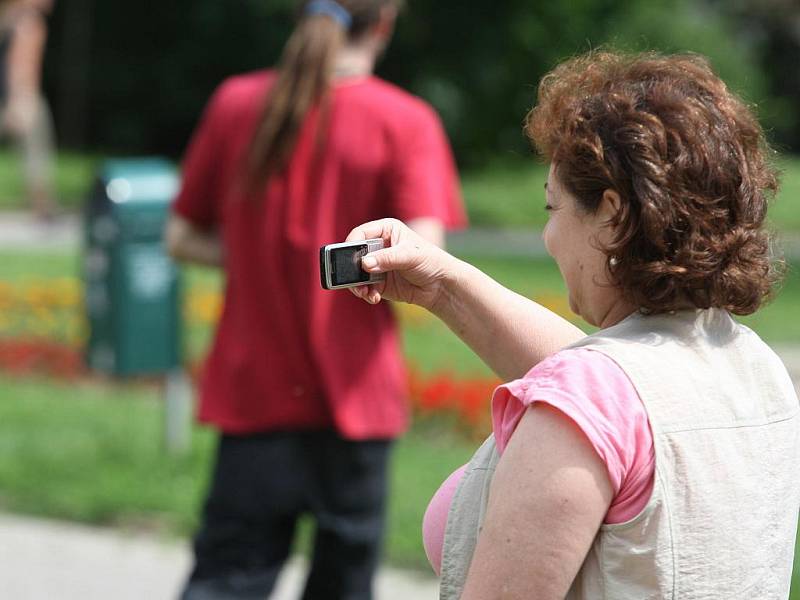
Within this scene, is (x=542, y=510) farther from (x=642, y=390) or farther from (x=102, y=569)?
(x=102, y=569)

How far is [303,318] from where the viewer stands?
328 centimetres

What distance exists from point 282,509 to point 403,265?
151 centimetres

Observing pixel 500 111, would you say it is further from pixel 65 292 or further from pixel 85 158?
pixel 65 292

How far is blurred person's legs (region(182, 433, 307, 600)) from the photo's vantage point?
10.8 feet

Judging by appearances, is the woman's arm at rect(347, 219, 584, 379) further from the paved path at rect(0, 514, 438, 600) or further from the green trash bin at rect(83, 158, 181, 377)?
the green trash bin at rect(83, 158, 181, 377)

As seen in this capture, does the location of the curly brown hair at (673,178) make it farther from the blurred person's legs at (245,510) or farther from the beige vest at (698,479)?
the blurred person's legs at (245,510)

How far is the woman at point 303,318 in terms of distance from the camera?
3.27 meters

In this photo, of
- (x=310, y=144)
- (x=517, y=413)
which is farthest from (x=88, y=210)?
(x=517, y=413)

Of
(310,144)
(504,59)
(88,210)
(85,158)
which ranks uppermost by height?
(310,144)

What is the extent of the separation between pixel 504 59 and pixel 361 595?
18.2m

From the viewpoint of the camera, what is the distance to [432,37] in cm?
2091

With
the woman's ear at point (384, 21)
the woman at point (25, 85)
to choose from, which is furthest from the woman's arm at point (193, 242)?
the woman at point (25, 85)

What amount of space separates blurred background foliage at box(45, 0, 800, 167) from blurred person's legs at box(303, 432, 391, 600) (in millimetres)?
15557

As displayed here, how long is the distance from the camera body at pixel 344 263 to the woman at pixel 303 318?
138 cm
